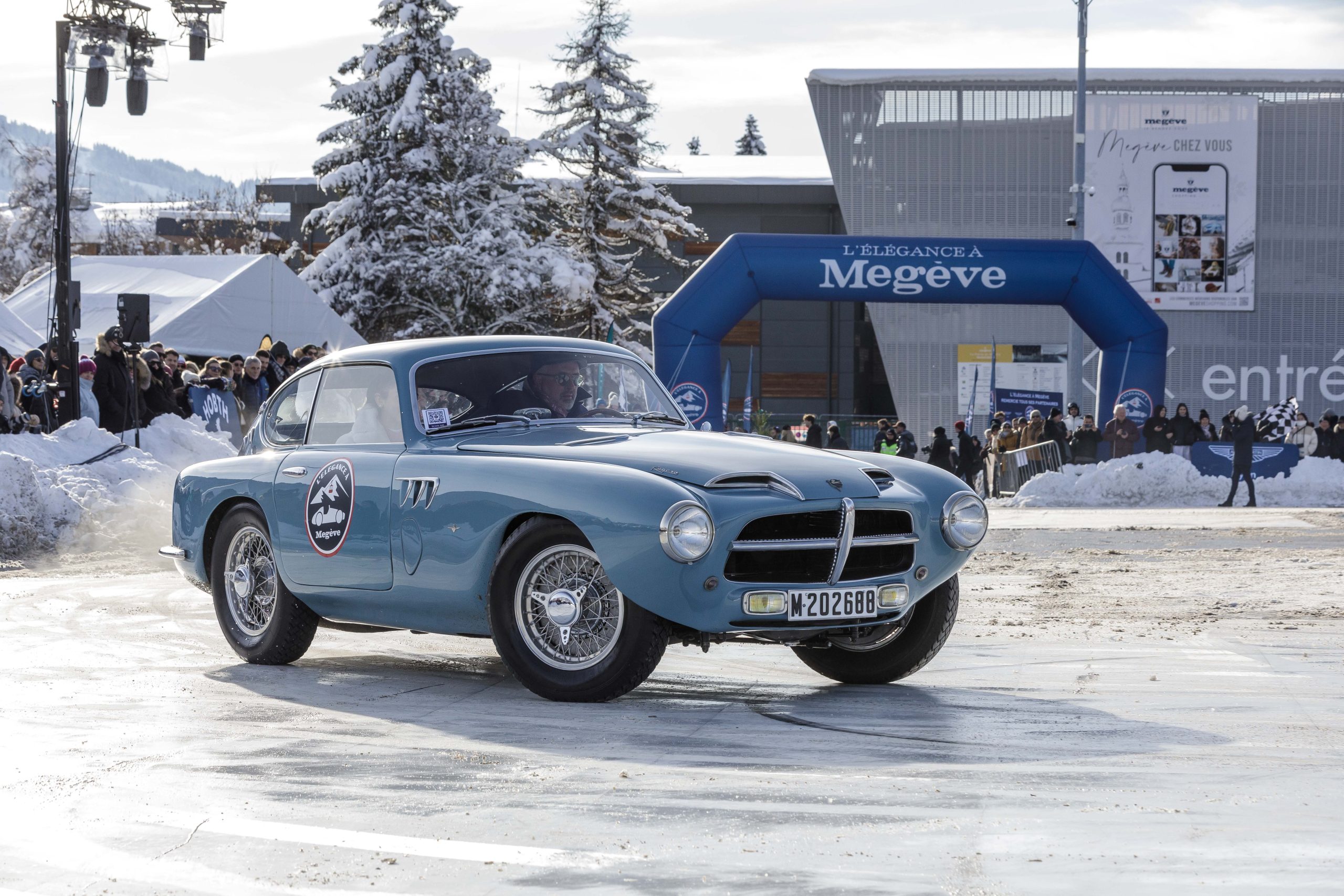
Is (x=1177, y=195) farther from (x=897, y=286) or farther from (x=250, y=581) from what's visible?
(x=250, y=581)

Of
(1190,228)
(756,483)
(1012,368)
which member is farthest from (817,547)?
(1012,368)

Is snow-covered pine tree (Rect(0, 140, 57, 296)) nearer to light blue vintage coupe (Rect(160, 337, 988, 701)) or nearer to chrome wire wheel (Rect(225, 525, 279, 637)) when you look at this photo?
chrome wire wheel (Rect(225, 525, 279, 637))

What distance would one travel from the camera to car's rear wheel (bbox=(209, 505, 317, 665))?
7918 millimetres

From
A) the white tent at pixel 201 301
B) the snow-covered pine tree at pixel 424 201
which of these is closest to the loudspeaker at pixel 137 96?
the white tent at pixel 201 301

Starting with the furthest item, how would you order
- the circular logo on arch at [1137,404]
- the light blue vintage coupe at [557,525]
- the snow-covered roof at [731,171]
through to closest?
the snow-covered roof at [731,171] < the circular logo on arch at [1137,404] < the light blue vintage coupe at [557,525]

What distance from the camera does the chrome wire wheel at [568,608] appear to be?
643 cm

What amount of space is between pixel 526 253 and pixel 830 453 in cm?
3576

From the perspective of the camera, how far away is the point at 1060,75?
50531mm

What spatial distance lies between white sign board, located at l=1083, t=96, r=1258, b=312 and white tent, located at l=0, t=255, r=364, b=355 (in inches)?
1004

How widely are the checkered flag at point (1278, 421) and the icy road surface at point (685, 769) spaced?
21660 millimetres

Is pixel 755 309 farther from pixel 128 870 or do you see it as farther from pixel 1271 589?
pixel 128 870

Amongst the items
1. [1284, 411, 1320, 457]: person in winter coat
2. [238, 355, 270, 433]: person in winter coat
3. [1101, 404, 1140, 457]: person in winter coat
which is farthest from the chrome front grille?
[1284, 411, 1320, 457]: person in winter coat

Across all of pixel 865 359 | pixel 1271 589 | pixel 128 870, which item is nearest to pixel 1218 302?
pixel 865 359

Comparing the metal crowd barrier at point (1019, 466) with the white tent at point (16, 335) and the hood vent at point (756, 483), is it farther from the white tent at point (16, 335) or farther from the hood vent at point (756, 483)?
the hood vent at point (756, 483)
